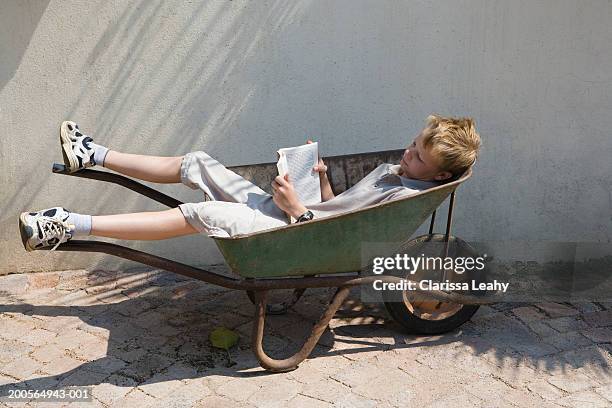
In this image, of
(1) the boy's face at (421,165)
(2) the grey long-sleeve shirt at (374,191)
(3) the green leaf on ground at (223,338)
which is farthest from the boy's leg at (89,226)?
(1) the boy's face at (421,165)

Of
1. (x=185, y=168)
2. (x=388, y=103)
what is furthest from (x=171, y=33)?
(x=388, y=103)

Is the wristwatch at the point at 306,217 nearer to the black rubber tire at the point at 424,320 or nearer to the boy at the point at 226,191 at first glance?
the boy at the point at 226,191

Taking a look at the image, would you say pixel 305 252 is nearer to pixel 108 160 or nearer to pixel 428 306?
pixel 428 306

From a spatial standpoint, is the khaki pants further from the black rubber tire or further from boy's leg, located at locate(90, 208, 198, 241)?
the black rubber tire

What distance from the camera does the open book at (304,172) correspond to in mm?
3820

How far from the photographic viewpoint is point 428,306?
3.92m

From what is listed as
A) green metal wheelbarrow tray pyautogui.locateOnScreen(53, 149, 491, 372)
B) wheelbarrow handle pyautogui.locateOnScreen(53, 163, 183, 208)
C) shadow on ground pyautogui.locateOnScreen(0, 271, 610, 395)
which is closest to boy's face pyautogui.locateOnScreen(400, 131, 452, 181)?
green metal wheelbarrow tray pyautogui.locateOnScreen(53, 149, 491, 372)

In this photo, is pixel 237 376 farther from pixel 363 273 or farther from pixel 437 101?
pixel 437 101

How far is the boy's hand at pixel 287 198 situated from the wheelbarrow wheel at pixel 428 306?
636 millimetres

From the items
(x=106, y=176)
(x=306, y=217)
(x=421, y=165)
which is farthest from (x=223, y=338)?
(x=421, y=165)

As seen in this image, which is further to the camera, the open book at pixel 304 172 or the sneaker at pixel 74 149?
the open book at pixel 304 172

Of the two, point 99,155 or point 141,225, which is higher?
point 99,155

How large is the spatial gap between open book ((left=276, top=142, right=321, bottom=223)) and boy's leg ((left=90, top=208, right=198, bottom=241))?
0.65 m

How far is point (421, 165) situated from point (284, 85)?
127 centimetres
